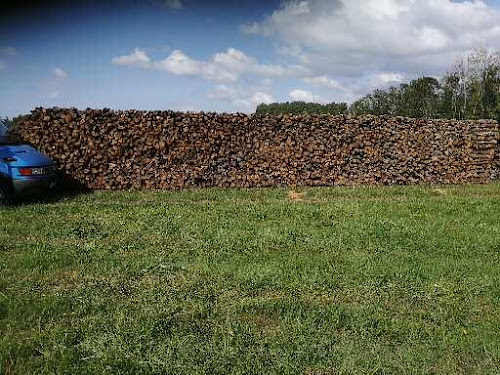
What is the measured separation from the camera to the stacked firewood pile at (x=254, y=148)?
36.9ft

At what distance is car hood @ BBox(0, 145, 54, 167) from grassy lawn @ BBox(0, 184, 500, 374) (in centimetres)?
95

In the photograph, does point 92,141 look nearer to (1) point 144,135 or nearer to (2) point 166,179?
(1) point 144,135

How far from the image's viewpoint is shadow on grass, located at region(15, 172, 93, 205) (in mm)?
9397

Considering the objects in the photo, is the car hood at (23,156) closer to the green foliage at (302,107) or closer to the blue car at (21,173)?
the blue car at (21,173)

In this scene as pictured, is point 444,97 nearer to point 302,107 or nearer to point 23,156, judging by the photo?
point 302,107

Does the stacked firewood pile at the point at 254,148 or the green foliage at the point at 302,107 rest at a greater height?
the green foliage at the point at 302,107

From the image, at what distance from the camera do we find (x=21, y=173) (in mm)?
8766

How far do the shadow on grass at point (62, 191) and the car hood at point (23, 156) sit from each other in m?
0.59

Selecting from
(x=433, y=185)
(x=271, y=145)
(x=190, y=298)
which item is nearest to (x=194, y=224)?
(x=190, y=298)

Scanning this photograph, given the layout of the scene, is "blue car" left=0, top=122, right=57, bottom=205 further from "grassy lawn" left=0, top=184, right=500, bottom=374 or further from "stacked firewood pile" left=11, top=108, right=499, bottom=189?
"stacked firewood pile" left=11, top=108, right=499, bottom=189

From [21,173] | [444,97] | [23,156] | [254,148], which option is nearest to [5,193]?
[21,173]

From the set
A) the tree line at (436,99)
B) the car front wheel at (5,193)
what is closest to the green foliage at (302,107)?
the tree line at (436,99)

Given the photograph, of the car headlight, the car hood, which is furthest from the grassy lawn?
the car hood

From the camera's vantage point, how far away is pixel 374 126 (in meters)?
12.9
